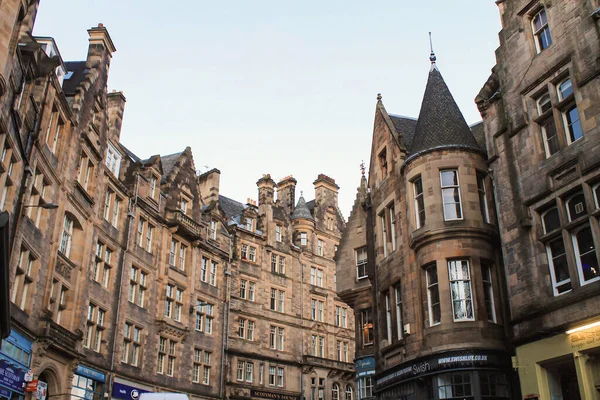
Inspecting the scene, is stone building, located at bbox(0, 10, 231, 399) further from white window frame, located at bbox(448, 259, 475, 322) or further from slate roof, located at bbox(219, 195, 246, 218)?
white window frame, located at bbox(448, 259, 475, 322)

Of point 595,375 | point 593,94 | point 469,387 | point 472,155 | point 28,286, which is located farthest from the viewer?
point 28,286

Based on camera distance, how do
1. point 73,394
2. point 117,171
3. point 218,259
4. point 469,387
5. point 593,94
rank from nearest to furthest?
1. point 593,94
2. point 469,387
3. point 73,394
4. point 117,171
5. point 218,259

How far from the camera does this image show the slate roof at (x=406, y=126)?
84.6ft

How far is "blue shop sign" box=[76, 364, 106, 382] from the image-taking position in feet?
92.3

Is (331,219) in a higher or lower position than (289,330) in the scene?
higher

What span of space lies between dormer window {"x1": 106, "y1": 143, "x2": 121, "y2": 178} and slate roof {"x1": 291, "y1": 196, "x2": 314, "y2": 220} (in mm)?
20456

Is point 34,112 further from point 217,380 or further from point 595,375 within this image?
point 217,380

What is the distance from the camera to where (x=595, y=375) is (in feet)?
49.9

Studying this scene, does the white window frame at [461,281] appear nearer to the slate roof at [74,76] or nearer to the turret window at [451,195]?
the turret window at [451,195]

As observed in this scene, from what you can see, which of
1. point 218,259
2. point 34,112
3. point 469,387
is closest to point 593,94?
point 469,387

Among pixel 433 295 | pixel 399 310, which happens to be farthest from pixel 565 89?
pixel 399 310

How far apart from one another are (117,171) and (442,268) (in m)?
20.7

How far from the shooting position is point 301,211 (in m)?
52.9

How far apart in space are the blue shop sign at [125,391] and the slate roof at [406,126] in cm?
1885
